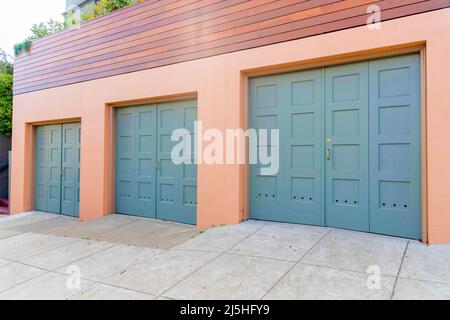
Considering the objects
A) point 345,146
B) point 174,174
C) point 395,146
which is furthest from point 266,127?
point 174,174

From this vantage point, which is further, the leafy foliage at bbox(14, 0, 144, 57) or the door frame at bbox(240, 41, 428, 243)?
the leafy foliage at bbox(14, 0, 144, 57)

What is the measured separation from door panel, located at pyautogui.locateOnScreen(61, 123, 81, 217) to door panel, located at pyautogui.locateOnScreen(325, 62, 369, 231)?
17.7 ft

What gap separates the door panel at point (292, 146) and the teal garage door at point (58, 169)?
4.36 metres

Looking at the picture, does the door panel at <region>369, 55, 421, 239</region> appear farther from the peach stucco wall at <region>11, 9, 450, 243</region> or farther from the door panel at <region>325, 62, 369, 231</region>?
the peach stucco wall at <region>11, 9, 450, 243</region>

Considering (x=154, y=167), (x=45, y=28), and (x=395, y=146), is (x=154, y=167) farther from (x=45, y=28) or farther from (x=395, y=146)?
(x=45, y=28)

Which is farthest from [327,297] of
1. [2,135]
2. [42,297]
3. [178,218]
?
[2,135]

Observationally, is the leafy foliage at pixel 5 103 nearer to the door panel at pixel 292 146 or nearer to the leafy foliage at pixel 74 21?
the leafy foliage at pixel 74 21

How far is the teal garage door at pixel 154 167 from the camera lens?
5.42m

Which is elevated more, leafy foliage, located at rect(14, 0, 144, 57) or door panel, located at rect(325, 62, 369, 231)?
leafy foliage, located at rect(14, 0, 144, 57)

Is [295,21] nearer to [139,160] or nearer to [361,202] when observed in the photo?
[361,202]

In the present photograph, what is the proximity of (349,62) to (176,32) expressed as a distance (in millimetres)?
2950

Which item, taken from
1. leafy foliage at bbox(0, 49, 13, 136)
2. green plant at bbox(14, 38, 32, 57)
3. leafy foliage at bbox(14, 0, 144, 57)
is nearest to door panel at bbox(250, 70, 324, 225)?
leafy foliage at bbox(14, 0, 144, 57)

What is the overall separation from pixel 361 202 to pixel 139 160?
400 cm

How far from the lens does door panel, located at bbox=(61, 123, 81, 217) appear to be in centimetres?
685
